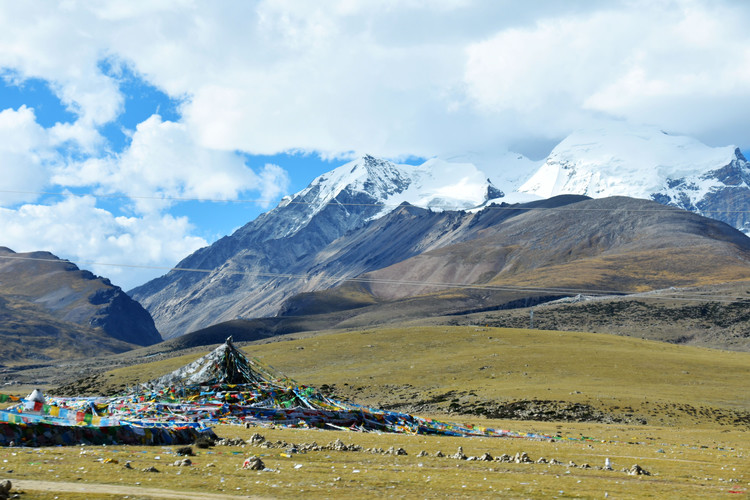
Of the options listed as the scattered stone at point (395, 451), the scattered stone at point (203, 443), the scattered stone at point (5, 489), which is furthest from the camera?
the scattered stone at point (395, 451)

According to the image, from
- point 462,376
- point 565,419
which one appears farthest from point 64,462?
point 462,376

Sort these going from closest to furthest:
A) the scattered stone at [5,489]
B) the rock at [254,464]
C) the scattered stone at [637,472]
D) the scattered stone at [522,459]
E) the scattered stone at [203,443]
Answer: the scattered stone at [5,489], the rock at [254,464], the scattered stone at [637,472], the scattered stone at [522,459], the scattered stone at [203,443]

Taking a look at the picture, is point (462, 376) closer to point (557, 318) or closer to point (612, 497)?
point (612, 497)

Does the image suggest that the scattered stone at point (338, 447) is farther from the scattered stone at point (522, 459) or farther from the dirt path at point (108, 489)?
the dirt path at point (108, 489)

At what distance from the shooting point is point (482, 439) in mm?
31297

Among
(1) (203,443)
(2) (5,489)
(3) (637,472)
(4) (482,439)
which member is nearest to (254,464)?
(1) (203,443)

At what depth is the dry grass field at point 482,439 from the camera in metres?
15.2

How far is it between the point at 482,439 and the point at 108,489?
68.9 ft

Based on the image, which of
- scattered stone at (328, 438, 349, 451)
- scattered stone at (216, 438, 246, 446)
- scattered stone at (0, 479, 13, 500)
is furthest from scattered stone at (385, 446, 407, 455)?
scattered stone at (0, 479, 13, 500)

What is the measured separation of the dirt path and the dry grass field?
0.06m

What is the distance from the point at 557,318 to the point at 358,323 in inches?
2659

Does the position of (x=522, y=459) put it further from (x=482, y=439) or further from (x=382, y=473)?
(x=482, y=439)

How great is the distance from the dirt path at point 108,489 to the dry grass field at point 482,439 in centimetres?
6

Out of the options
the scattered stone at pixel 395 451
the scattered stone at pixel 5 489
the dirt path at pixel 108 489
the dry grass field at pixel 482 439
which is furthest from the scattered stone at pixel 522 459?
the scattered stone at pixel 5 489
